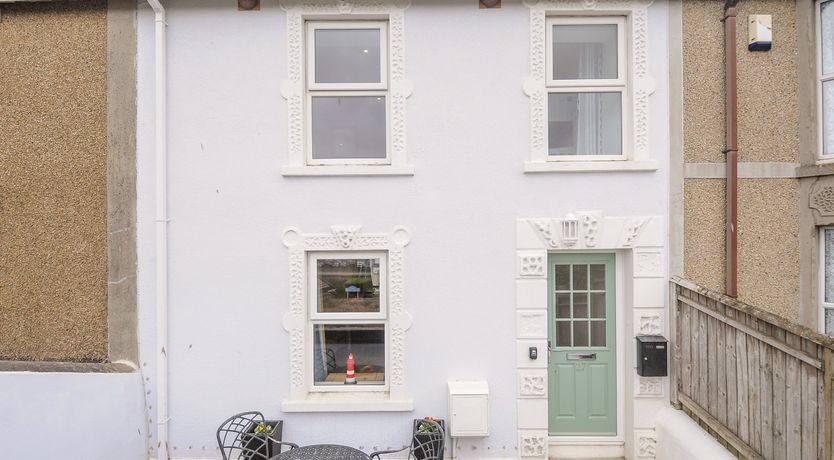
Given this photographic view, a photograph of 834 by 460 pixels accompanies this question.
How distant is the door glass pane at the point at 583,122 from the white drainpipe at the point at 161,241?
4.01 m

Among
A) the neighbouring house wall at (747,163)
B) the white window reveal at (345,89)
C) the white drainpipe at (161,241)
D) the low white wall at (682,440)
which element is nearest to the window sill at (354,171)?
the white window reveal at (345,89)

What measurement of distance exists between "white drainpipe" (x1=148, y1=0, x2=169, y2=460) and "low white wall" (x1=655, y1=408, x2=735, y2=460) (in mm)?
4980

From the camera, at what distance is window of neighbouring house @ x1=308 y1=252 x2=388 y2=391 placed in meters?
4.41

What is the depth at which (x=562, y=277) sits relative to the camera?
14.6ft

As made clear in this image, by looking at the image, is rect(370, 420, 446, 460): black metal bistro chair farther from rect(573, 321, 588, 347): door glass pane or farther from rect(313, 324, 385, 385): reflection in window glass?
rect(573, 321, 588, 347): door glass pane

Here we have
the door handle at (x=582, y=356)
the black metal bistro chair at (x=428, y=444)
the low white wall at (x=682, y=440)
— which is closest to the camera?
the low white wall at (x=682, y=440)

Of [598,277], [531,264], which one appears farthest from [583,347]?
[531,264]

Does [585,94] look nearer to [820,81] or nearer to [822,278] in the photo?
[820,81]

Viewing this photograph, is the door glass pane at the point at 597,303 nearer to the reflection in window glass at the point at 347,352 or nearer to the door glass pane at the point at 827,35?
the reflection in window glass at the point at 347,352

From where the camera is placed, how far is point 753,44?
13.8ft

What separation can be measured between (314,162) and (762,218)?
463cm

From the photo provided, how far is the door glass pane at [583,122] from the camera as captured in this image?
4.46 meters

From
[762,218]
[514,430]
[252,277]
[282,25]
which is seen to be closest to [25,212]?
[252,277]

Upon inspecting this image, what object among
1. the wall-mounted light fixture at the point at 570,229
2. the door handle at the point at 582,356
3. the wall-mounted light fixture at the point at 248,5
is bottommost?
the door handle at the point at 582,356
